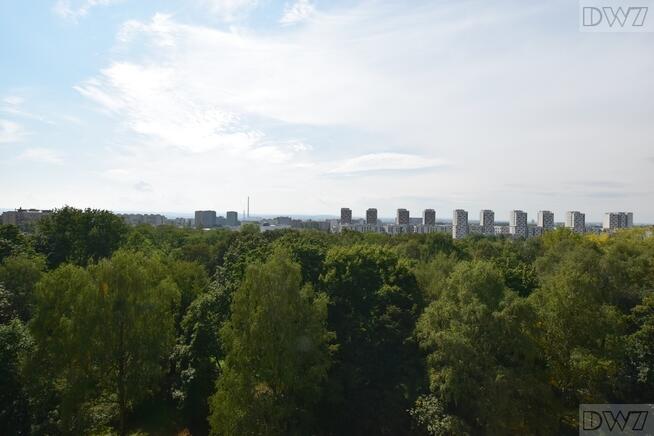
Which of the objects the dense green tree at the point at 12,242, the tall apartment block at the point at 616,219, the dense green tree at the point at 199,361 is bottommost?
the dense green tree at the point at 199,361

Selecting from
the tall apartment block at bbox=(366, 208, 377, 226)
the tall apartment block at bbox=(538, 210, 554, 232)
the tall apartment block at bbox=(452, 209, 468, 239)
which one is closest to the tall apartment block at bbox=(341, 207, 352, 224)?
the tall apartment block at bbox=(366, 208, 377, 226)

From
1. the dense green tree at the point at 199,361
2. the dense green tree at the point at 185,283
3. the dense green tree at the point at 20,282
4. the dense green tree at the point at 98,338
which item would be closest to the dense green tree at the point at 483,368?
the dense green tree at the point at 199,361

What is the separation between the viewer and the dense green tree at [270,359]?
16641mm

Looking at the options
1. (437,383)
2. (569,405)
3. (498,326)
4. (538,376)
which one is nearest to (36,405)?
(437,383)

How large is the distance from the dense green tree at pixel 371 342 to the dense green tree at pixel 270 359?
91.4 inches

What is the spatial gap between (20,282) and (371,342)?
2256cm

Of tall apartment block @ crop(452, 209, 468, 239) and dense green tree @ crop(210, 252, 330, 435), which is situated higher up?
tall apartment block @ crop(452, 209, 468, 239)

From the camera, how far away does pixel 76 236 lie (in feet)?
135

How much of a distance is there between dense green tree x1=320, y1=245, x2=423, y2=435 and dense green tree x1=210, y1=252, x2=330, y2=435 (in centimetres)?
232

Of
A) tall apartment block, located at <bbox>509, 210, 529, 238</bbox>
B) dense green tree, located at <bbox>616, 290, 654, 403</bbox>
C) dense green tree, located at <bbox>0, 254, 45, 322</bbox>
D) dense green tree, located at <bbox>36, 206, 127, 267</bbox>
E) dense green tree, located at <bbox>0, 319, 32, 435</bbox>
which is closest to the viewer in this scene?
dense green tree, located at <bbox>0, 319, 32, 435</bbox>

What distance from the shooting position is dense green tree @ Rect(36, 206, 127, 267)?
1592 inches

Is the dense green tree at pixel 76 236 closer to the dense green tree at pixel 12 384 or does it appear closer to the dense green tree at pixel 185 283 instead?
the dense green tree at pixel 185 283

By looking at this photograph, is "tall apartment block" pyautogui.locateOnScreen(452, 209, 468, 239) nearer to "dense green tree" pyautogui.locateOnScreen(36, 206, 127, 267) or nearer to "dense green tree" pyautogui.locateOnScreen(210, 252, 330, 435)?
"dense green tree" pyautogui.locateOnScreen(36, 206, 127, 267)

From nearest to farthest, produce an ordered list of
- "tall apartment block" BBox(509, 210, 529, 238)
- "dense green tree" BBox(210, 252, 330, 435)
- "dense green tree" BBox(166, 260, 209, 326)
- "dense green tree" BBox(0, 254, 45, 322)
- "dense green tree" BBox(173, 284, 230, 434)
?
"dense green tree" BBox(210, 252, 330, 435), "dense green tree" BBox(173, 284, 230, 434), "dense green tree" BBox(0, 254, 45, 322), "dense green tree" BBox(166, 260, 209, 326), "tall apartment block" BBox(509, 210, 529, 238)
